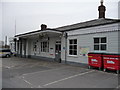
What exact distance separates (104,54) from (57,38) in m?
7.12

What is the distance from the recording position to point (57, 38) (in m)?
14.5

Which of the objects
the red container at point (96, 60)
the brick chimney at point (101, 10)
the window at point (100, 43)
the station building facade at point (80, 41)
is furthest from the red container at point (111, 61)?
the brick chimney at point (101, 10)

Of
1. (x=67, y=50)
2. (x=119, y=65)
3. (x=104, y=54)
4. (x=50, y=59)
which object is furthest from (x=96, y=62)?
(x=50, y=59)

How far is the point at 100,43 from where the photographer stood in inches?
A: 377

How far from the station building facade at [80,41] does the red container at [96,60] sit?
0.78m

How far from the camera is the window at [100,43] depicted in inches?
368

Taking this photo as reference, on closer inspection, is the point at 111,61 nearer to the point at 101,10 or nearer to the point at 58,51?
the point at 58,51

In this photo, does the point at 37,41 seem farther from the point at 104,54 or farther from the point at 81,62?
the point at 104,54

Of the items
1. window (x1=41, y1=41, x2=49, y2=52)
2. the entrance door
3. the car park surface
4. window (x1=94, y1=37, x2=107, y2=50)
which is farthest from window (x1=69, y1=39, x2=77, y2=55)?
window (x1=41, y1=41, x2=49, y2=52)

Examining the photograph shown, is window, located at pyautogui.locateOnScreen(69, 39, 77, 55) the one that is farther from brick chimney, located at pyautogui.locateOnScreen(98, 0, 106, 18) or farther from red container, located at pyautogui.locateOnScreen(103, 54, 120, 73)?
brick chimney, located at pyautogui.locateOnScreen(98, 0, 106, 18)

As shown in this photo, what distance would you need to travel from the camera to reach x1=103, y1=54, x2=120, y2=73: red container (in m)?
7.72

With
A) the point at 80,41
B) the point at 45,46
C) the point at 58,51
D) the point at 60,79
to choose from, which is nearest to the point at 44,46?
the point at 45,46

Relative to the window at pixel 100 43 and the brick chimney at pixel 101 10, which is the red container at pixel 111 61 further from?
the brick chimney at pixel 101 10

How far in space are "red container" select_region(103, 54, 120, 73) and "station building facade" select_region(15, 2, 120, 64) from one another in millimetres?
790
